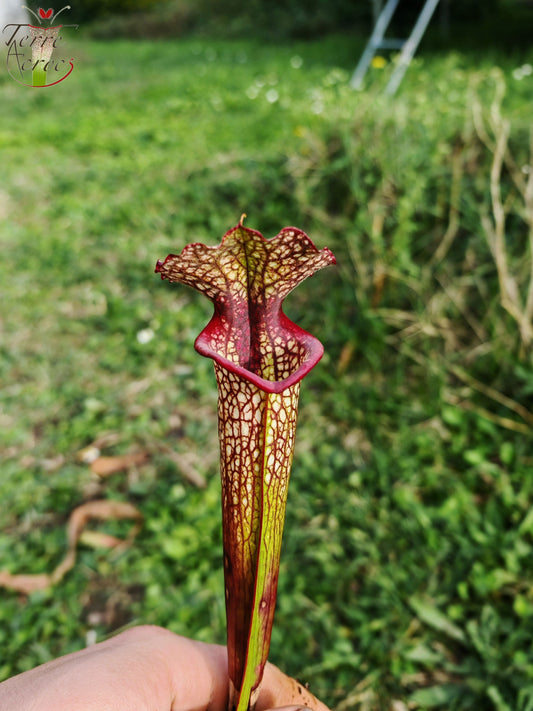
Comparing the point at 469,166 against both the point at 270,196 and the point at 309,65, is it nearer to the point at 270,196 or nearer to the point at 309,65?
the point at 270,196

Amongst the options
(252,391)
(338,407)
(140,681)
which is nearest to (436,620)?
(338,407)

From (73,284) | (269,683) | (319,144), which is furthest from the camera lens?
(73,284)

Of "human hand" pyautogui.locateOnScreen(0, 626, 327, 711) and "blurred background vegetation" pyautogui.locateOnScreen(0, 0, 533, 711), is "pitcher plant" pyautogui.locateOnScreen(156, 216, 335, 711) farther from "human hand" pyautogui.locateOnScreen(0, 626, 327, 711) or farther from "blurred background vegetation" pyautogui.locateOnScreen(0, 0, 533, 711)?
"blurred background vegetation" pyautogui.locateOnScreen(0, 0, 533, 711)

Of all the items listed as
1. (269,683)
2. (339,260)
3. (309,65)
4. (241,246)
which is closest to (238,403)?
(241,246)

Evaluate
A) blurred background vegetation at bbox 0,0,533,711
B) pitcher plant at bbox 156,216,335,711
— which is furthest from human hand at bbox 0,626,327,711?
blurred background vegetation at bbox 0,0,533,711

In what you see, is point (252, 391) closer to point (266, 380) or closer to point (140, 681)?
point (266, 380)

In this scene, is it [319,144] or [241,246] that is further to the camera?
[319,144]

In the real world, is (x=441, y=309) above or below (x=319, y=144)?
below
